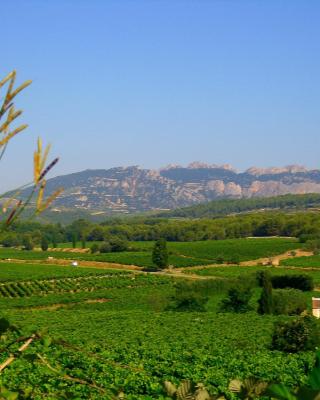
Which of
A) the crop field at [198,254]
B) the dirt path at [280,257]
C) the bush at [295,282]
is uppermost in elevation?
the bush at [295,282]

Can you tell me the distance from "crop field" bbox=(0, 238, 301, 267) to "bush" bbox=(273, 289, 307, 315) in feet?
130

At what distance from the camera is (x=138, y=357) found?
→ 21734 mm

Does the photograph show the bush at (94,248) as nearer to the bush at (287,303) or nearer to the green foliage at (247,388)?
the bush at (287,303)

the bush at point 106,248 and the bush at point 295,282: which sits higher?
the bush at point 295,282

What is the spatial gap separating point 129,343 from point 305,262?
54.9m

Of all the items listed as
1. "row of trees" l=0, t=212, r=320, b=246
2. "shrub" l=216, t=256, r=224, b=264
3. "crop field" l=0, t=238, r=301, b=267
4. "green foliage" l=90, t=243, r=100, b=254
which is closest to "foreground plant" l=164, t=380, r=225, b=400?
"crop field" l=0, t=238, r=301, b=267

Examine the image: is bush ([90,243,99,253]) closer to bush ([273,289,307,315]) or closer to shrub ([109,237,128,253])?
shrub ([109,237,128,253])

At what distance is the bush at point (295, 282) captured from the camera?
53.0 meters

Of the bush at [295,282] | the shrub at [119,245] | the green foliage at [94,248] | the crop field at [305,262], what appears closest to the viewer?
the bush at [295,282]

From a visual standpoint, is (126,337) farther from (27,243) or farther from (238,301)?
(27,243)

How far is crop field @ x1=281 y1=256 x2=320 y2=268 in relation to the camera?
74231mm

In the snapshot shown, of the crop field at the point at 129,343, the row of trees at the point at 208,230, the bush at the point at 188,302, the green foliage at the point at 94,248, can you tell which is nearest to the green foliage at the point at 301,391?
the crop field at the point at 129,343

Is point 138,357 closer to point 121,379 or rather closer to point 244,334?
point 121,379

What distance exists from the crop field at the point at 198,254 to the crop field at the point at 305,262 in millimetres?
8218
